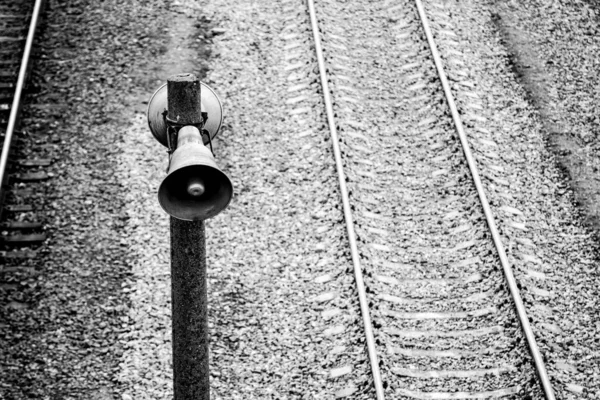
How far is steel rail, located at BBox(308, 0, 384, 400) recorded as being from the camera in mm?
6613

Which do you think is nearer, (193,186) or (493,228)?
(193,186)

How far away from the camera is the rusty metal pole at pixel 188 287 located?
457 centimetres

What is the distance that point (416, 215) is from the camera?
27.6 feet

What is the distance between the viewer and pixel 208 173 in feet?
13.6

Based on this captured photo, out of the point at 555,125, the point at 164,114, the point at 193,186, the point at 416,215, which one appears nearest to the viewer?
the point at 193,186

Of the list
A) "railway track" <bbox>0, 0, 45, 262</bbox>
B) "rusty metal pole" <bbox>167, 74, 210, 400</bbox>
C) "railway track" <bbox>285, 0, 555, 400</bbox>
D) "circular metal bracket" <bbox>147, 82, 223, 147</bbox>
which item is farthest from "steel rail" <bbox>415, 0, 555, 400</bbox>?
"railway track" <bbox>0, 0, 45, 262</bbox>

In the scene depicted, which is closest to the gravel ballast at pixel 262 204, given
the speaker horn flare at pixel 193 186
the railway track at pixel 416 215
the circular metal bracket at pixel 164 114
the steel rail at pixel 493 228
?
the railway track at pixel 416 215

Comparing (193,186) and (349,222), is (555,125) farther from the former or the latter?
(193,186)

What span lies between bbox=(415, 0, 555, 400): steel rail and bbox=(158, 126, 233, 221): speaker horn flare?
364 centimetres

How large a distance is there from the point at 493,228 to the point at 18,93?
5.79 m

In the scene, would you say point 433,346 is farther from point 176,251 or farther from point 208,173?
point 208,173

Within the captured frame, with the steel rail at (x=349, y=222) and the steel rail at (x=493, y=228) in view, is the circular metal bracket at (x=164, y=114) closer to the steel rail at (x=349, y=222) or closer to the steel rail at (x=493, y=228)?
the steel rail at (x=349, y=222)

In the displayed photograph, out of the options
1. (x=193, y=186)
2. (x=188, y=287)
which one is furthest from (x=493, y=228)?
(x=193, y=186)

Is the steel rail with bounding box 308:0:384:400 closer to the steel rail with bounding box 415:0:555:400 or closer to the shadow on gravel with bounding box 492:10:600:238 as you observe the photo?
the steel rail with bounding box 415:0:555:400
